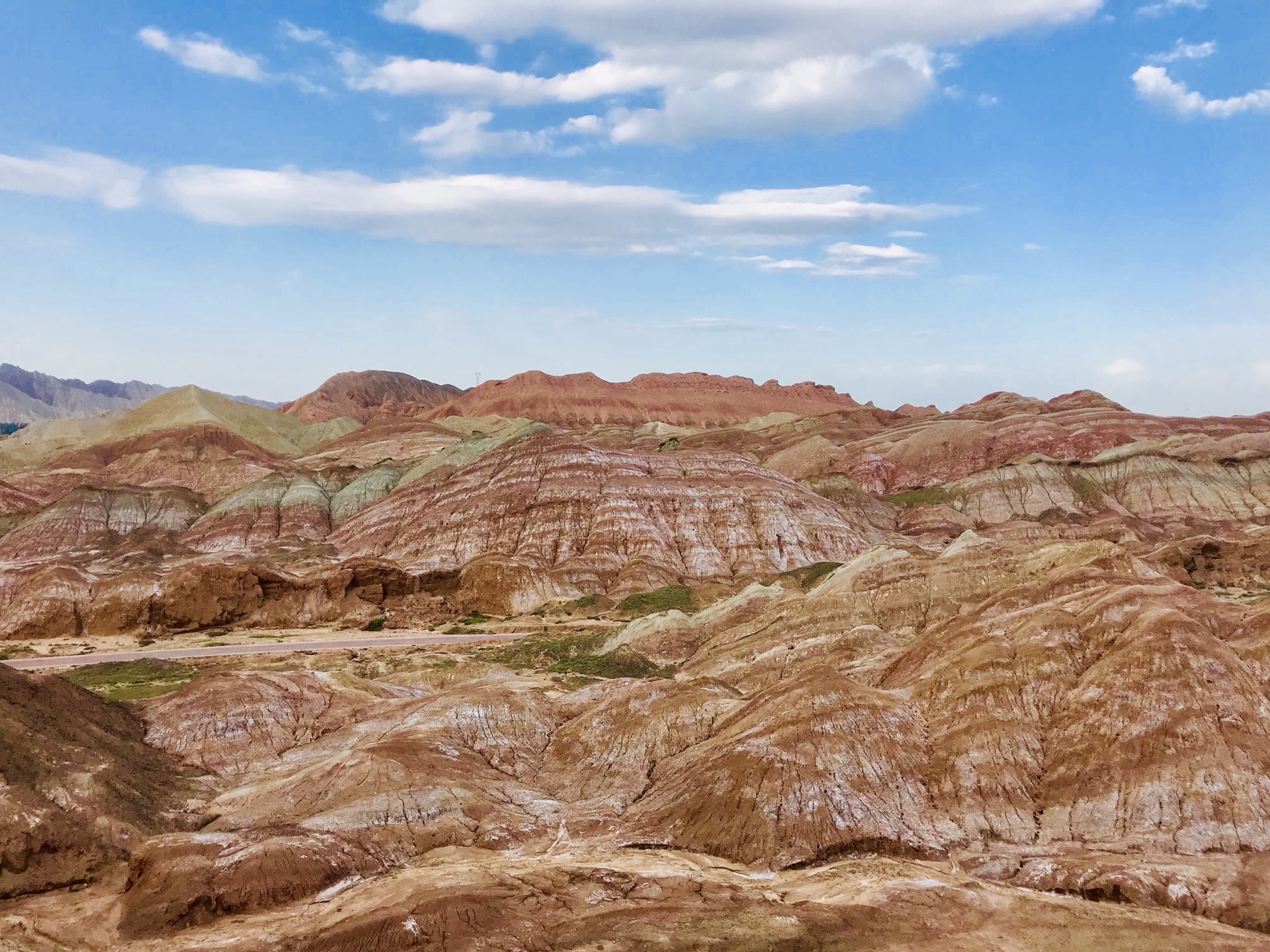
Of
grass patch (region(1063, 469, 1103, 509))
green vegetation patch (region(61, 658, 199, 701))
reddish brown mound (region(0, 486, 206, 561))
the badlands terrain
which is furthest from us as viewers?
grass patch (region(1063, 469, 1103, 509))

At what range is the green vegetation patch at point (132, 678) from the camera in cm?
4966

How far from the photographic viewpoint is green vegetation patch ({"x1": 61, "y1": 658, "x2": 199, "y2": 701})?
49.7 metres

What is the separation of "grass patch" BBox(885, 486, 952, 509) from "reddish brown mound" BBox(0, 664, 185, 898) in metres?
93.7

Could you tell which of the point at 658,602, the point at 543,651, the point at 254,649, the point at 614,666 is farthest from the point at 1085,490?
the point at 254,649

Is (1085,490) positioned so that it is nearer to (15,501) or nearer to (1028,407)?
(1028,407)

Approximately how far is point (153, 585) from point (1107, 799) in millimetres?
70376

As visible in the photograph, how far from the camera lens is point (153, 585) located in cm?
7512

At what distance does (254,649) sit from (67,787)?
36155 millimetres

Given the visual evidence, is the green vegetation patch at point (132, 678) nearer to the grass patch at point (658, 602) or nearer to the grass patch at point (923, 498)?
the grass patch at point (658, 602)

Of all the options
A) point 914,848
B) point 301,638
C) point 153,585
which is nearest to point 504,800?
point 914,848

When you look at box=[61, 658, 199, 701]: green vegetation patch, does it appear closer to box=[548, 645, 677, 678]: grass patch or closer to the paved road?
Result: the paved road

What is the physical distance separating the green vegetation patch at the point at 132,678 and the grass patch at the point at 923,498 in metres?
82.1

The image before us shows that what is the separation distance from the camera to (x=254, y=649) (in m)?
63.8

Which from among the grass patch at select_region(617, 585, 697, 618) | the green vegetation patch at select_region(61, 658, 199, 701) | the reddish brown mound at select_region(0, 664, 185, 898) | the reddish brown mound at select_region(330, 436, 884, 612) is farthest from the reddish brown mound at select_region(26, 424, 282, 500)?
the reddish brown mound at select_region(0, 664, 185, 898)
